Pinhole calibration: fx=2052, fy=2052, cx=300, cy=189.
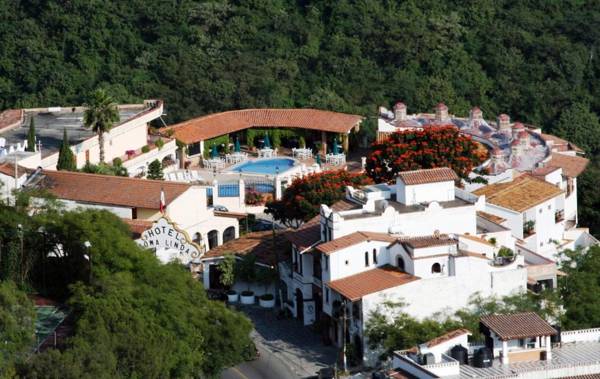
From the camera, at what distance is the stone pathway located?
217 feet

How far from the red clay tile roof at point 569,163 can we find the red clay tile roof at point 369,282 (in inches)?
721

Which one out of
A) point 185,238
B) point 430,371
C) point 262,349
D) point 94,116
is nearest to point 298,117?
point 94,116

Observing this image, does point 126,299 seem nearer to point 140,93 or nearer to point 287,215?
point 287,215

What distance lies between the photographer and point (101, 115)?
8562 cm

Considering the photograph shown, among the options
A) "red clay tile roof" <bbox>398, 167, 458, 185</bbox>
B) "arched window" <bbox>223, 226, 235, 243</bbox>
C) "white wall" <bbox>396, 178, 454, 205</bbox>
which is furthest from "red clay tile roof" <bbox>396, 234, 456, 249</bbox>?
"arched window" <bbox>223, 226, 235, 243</bbox>

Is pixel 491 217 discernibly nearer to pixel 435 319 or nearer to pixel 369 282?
pixel 369 282

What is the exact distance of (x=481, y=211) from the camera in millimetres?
73875

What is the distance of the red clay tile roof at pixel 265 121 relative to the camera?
9569 cm

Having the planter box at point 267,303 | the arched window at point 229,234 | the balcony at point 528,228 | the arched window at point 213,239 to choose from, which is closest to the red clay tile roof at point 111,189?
the arched window at point 213,239

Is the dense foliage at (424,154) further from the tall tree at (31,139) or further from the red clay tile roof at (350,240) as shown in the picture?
the tall tree at (31,139)

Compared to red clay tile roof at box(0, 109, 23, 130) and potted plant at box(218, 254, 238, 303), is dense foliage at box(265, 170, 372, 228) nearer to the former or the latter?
potted plant at box(218, 254, 238, 303)

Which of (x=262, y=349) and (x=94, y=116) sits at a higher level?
(x=94, y=116)

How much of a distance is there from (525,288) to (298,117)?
1262 inches

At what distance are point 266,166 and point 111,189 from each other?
53.6ft
